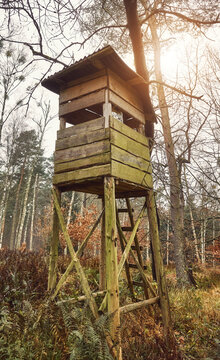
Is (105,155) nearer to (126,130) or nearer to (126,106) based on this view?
(126,130)

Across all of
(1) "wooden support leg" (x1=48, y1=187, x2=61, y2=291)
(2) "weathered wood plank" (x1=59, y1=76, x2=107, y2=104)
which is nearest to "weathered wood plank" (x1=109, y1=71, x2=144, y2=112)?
(2) "weathered wood plank" (x1=59, y1=76, x2=107, y2=104)

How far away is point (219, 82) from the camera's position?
6.04 metres

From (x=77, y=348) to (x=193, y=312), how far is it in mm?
3914

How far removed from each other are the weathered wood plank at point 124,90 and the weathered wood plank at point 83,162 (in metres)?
1.51

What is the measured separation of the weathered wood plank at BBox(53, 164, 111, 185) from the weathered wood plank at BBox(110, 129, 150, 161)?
53 centimetres

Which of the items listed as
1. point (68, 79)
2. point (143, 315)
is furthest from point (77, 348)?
point (68, 79)

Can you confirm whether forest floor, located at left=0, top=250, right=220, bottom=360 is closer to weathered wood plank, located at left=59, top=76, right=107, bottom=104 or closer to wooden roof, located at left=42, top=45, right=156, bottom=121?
weathered wood plank, located at left=59, top=76, right=107, bottom=104

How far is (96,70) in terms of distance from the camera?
4703 mm

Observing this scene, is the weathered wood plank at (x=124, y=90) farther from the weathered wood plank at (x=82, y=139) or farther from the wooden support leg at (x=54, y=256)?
the wooden support leg at (x=54, y=256)

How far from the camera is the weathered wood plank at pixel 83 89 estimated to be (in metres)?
4.59

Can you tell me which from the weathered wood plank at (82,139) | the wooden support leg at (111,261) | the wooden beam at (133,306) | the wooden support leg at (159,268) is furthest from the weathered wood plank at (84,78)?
the wooden beam at (133,306)

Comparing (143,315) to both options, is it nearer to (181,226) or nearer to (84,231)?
(181,226)

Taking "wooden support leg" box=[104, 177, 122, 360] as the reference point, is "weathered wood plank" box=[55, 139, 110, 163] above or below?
above

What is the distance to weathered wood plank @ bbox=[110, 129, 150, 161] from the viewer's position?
419cm
